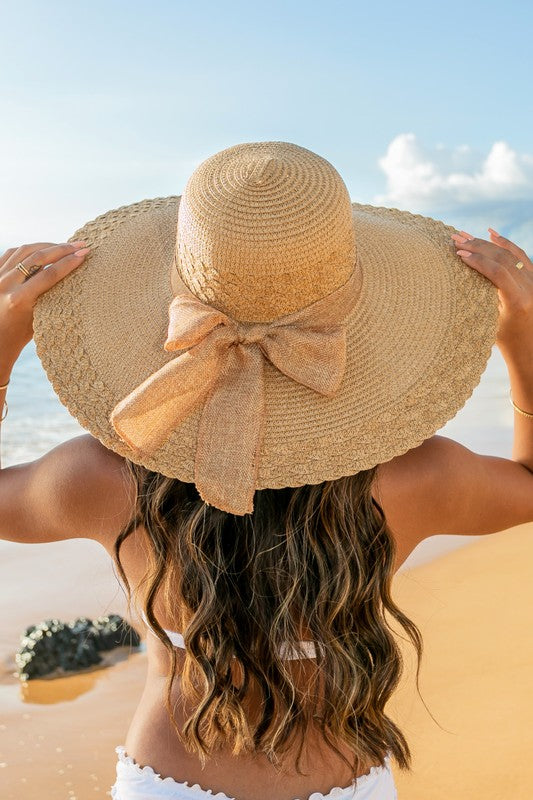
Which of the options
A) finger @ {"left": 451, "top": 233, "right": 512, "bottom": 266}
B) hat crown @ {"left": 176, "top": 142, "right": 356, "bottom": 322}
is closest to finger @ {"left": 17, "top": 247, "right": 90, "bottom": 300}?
hat crown @ {"left": 176, "top": 142, "right": 356, "bottom": 322}

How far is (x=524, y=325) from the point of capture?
5.09ft

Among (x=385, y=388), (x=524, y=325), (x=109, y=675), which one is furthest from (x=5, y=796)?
(x=524, y=325)

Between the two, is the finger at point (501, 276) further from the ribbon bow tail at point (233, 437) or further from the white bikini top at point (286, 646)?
the white bikini top at point (286, 646)

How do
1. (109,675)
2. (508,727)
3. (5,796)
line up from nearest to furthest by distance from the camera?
(5,796), (508,727), (109,675)

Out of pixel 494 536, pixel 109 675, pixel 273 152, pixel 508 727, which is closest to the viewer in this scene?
pixel 273 152

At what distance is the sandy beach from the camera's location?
258 cm

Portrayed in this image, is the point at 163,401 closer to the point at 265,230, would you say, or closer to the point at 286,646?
the point at 265,230

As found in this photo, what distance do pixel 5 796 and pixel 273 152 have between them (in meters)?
2.13

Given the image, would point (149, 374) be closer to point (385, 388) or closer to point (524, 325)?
point (385, 388)

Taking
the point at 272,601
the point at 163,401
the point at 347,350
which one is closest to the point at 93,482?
the point at 163,401

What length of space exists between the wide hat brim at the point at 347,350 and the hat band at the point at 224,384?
0.03m

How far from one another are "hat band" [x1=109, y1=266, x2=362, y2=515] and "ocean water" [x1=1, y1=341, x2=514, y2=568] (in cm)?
294

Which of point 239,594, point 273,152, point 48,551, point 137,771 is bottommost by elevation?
point 48,551

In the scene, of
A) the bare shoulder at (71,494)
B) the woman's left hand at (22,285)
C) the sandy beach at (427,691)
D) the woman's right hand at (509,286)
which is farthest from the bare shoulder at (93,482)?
the sandy beach at (427,691)
